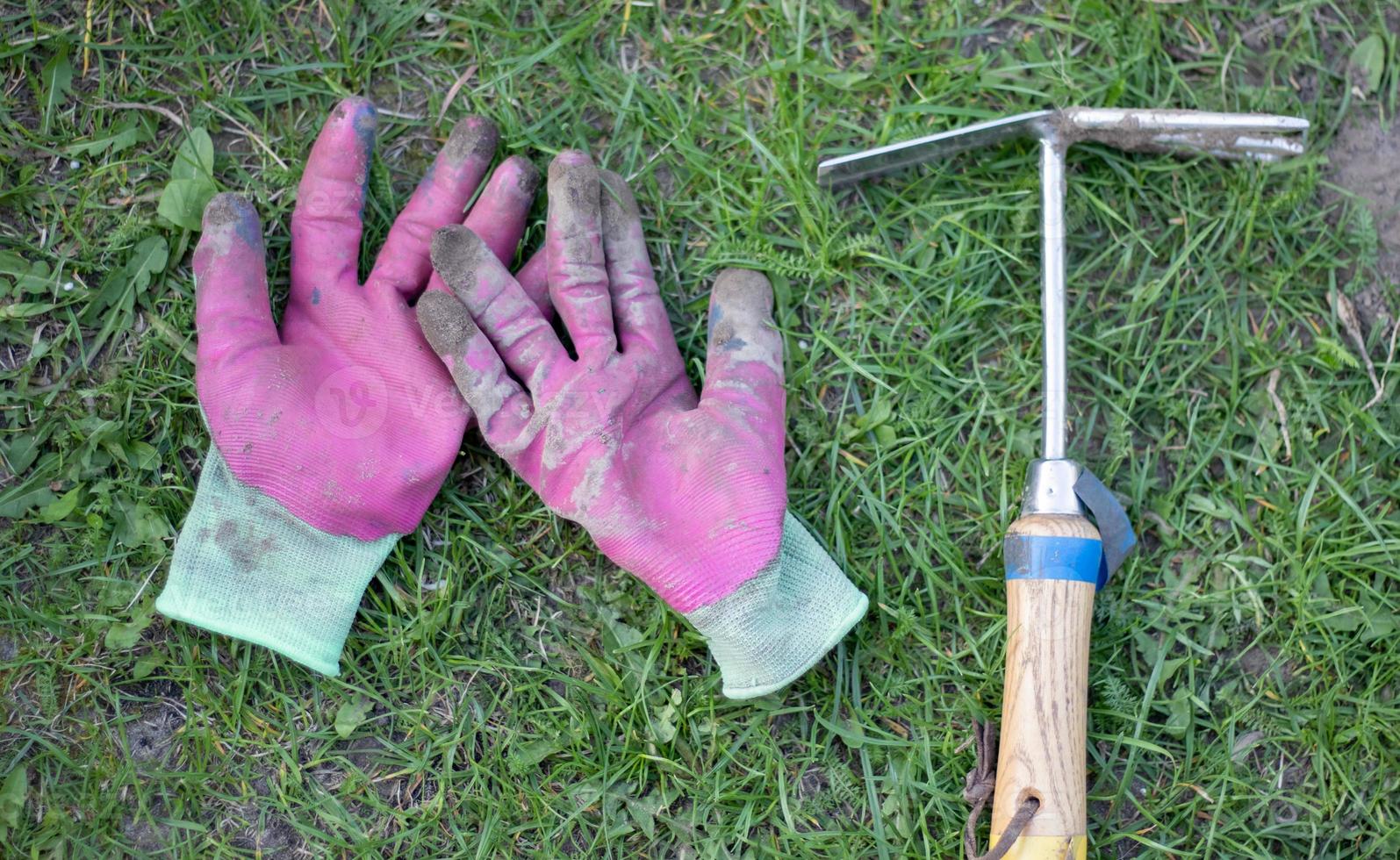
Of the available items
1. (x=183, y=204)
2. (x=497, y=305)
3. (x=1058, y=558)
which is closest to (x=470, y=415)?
(x=497, y=305)

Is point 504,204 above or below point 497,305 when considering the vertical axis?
above

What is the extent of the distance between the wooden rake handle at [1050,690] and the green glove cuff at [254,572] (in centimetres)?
137

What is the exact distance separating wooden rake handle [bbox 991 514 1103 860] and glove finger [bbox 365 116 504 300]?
128cm

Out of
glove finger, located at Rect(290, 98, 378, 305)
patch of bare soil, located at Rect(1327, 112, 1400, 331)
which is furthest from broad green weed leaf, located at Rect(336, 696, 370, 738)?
patch of bare soil, located at Rect(1327, 112, 1400, 331)

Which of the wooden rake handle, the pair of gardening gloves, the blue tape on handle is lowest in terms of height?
the wooden rake handle

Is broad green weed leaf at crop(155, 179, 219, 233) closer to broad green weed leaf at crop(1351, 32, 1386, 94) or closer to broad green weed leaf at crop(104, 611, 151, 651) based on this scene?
broad green weed leaf at crop(104, 611, 151, 651)

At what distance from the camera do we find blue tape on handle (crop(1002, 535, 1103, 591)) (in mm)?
1940

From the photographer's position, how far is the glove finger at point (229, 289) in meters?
2.10

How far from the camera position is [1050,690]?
6.39ft

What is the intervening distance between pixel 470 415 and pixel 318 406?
30cm

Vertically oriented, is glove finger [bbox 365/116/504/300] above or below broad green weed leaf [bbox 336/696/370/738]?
above

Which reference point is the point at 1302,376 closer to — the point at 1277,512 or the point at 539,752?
the point at 1277,512

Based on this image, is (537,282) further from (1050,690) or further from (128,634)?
(1050,690)

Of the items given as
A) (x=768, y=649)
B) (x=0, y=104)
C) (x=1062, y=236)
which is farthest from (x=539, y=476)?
(x=0, y=104)
